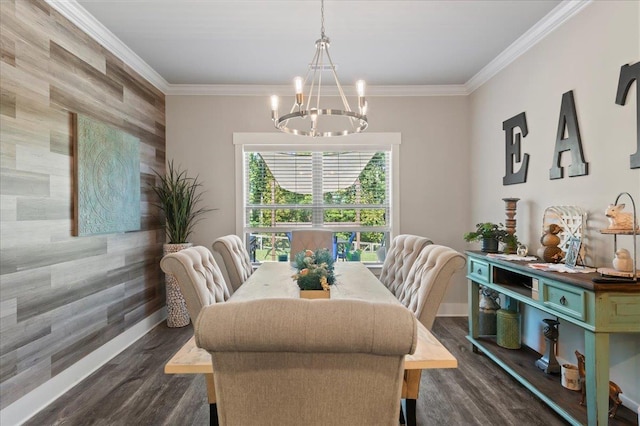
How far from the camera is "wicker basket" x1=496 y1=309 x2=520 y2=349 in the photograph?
9.65 feet

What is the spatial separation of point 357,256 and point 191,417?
104 inches

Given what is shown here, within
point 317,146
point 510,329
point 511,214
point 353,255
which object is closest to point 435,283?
point 510,329

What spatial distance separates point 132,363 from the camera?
118 inches

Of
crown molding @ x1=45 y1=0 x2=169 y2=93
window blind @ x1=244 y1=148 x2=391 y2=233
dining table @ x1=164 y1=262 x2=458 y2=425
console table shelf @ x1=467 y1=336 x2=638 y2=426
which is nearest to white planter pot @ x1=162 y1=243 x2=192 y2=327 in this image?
window blind @ x1=244 y1=148 x2=391 y2=233

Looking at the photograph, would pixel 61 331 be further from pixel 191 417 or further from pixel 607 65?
pixel 607 65

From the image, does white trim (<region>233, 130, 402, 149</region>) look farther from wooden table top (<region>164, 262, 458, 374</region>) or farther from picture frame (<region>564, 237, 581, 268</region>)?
picture frame (<region>564, 237, 581, 268</region>)

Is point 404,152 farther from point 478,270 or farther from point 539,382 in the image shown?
point 539,382

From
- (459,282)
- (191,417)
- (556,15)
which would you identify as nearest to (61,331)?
(191,417)

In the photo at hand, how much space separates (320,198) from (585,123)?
108 inches

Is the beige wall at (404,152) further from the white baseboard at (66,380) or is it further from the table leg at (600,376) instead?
the table leg at (600,376)

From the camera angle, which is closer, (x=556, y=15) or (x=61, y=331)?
(x=61, y=331)

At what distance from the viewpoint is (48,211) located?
2391 mm

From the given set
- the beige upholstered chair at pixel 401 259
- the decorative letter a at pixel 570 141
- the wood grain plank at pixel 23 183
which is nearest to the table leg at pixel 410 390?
the beige upholstered chair at pixel 401 259

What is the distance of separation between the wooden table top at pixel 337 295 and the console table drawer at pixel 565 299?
0.89m
